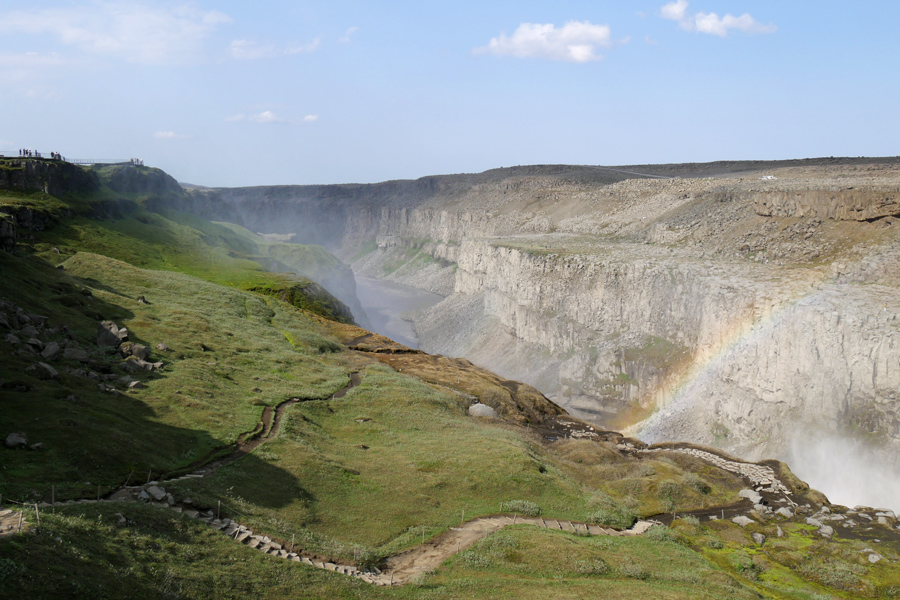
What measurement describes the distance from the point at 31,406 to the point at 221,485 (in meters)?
9.77

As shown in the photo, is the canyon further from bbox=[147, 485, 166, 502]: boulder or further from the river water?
bbox=[147, 485, 166, 502]: boulder

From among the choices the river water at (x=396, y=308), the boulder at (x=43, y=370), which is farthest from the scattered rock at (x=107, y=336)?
the river water at (x=396, y=308)

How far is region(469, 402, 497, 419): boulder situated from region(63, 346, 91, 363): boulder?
30.5m

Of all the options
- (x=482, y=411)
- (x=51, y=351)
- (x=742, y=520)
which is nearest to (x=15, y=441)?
(x=51, y=351)

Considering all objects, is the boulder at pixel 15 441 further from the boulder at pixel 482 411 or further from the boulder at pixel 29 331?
the boulder at pixel 482 411

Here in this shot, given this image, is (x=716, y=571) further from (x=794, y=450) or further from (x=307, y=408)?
(x=794, y=450)

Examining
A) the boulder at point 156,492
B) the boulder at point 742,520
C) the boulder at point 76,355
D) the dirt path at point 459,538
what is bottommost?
the boulder at point 742,520

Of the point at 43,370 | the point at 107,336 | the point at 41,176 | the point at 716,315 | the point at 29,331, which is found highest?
the point at 41,176

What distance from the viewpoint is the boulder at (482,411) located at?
56.5m

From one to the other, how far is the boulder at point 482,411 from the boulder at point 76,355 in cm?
3046

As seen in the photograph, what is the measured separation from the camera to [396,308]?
172 meters

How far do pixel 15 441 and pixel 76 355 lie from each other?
14150 millimetres

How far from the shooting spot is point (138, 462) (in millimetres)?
27938

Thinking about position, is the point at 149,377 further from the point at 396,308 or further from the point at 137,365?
the point at 396,308
